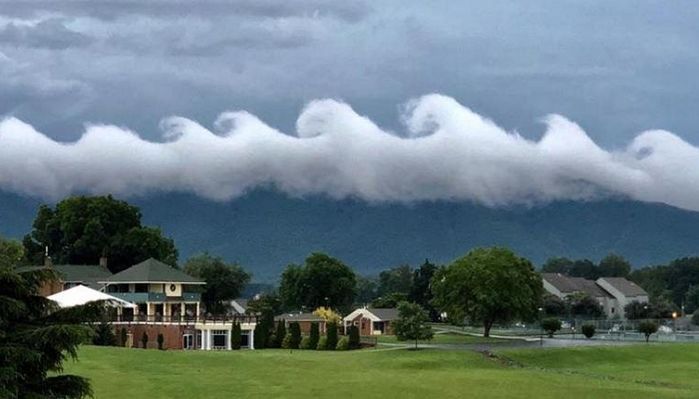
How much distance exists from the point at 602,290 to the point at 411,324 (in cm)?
10359

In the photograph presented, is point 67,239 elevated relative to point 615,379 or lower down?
elevated

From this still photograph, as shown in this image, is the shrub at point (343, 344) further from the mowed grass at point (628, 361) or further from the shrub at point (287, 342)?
the mowed grass at point (628, 361)

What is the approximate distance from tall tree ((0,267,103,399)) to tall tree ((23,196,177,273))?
299 ft

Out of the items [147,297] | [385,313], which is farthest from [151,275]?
[385,313]

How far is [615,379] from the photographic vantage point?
62031 mm

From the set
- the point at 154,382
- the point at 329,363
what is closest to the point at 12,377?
the point at 154,382

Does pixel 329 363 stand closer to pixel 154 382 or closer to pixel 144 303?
pixel 154 382

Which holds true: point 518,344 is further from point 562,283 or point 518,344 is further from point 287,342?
point 562,283


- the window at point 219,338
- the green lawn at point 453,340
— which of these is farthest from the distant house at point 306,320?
the window at point 219,338

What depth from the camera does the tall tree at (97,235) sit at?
115 metres

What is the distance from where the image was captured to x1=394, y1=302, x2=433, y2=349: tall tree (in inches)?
3123

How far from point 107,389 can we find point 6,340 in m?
27.7

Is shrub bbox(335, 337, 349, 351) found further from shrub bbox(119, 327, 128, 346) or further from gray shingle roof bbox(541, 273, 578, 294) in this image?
gray shingle roof bbox(541, 273, 578, 294)

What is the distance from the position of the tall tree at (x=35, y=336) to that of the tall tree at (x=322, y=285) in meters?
108
